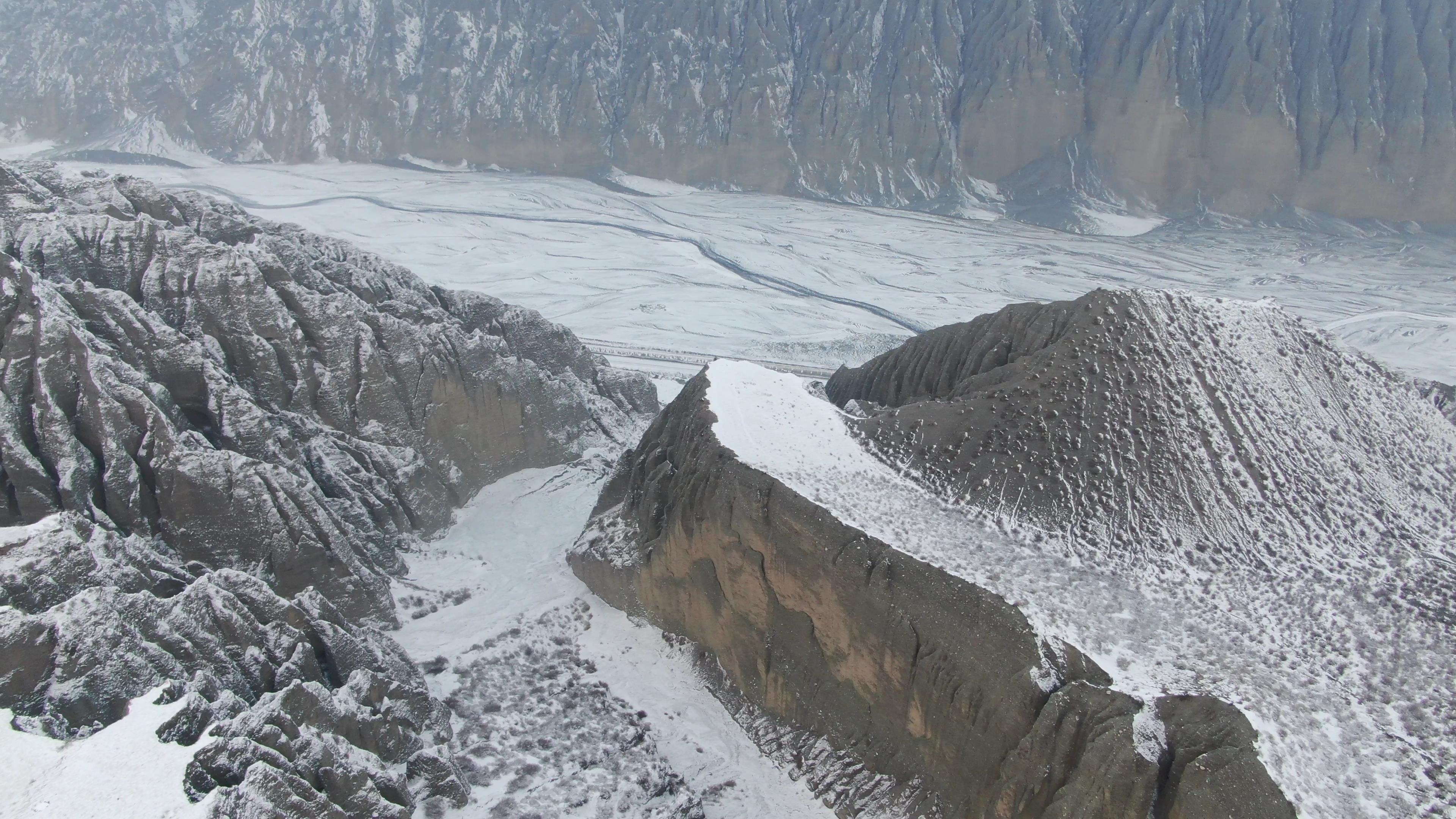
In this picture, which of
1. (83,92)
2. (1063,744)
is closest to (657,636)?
(1063,744)

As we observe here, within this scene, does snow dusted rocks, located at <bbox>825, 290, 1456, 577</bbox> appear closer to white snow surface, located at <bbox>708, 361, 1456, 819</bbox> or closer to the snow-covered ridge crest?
the snow-covered ridge crest

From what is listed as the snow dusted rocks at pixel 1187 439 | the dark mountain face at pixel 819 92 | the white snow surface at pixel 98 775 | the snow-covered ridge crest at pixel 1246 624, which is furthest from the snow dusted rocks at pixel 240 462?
the dark mountain face at pixel 819 92

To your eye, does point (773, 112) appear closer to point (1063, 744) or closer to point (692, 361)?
point (692, 361)

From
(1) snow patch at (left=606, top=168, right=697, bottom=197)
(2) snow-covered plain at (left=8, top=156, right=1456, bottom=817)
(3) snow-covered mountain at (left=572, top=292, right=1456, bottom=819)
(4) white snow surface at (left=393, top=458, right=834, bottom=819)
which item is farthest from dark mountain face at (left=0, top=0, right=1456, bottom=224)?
(4) white snow surface at (left=393, top=458, right=834, bottom=819)

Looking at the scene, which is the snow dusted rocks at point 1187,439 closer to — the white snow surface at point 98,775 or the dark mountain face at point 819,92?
the white snow surface at point 98,775

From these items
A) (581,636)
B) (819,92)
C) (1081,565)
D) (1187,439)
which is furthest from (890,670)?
(819,92)
